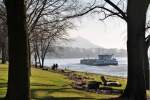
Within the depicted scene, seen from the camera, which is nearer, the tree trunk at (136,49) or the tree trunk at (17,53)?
the tree trunk at (17,53)

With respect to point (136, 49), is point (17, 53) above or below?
below

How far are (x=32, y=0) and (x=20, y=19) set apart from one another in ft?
71.1

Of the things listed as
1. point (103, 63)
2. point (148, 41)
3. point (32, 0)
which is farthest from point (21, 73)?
point (103, 63)

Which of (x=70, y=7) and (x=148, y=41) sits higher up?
(x=70, y=7)

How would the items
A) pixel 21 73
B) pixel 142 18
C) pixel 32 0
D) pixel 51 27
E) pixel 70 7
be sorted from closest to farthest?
pixel 21 73 → pixel 142 18 → pixel 70 7 → pixel 32 0 → pixel 51 27

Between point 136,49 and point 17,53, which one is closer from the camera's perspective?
point 17,53

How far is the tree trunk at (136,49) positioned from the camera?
16688 mm

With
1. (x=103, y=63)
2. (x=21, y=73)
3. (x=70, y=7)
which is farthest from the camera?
(x=103, y=63)

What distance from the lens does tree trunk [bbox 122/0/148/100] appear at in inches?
657

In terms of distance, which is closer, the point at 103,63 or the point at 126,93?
the point at 126,93

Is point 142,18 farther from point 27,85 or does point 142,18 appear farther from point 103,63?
point 103,63

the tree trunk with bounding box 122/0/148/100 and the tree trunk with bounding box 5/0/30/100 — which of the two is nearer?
the tree trunk with bounding box 5/0/30/100

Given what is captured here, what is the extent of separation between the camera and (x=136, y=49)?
16906mm

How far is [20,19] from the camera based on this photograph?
12328mm
